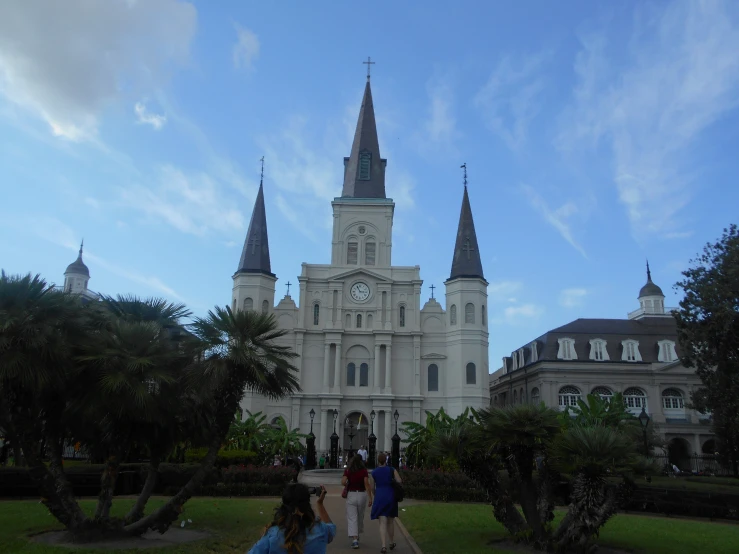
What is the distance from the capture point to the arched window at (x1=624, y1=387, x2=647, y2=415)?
169ft

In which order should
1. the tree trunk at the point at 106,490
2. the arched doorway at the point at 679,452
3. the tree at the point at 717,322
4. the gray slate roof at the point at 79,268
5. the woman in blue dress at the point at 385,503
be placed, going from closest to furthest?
the woman in blue dress at the point at 385,503
the tree trunk at the point at 106,490
the tree at the point at 717,322
the arched doorway at the point at 679,452
the gray slate roof at the point at 79,268

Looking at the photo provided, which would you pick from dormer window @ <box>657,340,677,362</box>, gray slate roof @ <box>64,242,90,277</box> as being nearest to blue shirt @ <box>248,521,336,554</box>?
dormer window @ <box>657,340,677,362</box>

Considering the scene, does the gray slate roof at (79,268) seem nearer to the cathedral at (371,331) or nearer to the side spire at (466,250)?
the cathedral at (371,331)

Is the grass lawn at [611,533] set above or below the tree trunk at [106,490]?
below

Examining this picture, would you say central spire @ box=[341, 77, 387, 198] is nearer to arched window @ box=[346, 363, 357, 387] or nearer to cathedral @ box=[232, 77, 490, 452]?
cathedral @ box=[232, 77, 490, 452]

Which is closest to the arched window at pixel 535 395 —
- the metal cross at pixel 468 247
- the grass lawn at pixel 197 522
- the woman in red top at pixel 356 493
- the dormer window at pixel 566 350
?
the dormer window at pixel 566 350

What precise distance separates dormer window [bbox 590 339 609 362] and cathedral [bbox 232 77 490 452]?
→ 10.4 m

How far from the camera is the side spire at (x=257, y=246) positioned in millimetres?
52031

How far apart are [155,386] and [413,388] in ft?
130

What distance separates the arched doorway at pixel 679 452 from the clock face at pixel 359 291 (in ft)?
90.0

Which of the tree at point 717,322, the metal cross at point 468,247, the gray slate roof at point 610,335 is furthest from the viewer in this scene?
the gray slate roof at point 610,335

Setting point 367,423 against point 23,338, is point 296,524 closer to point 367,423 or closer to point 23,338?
point 23,338

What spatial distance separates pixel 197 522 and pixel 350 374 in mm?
36708

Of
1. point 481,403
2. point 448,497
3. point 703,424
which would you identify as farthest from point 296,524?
point 703,424
